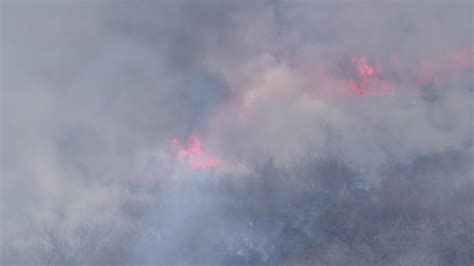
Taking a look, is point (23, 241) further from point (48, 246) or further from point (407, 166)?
point (407, 166)

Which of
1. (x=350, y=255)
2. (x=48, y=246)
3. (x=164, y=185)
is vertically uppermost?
(x=164, y=185)

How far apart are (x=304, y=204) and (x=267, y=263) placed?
10.8 metres

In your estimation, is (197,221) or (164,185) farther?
(164,185)

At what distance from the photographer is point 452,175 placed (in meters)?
59.8

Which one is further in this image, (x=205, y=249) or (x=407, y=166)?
(x=407, y=166)

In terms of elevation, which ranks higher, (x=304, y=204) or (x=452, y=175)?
(x=452, y=175)

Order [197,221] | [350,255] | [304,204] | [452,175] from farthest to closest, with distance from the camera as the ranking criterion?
[452,175]
[304,204]
[197,221]
[350,255]

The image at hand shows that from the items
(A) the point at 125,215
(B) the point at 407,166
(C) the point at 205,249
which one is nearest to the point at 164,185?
(A) the point at 125,215

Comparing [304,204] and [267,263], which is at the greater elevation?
[304,204]

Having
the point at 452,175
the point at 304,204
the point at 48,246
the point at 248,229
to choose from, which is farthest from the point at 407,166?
the point at 48,246

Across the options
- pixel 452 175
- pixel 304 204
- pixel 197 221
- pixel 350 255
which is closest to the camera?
pixel 350 255

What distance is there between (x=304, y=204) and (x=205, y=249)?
14716 millimetres

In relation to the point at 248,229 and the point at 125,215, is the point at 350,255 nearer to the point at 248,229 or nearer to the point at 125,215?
the point at 248,229

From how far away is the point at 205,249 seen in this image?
46.6m
